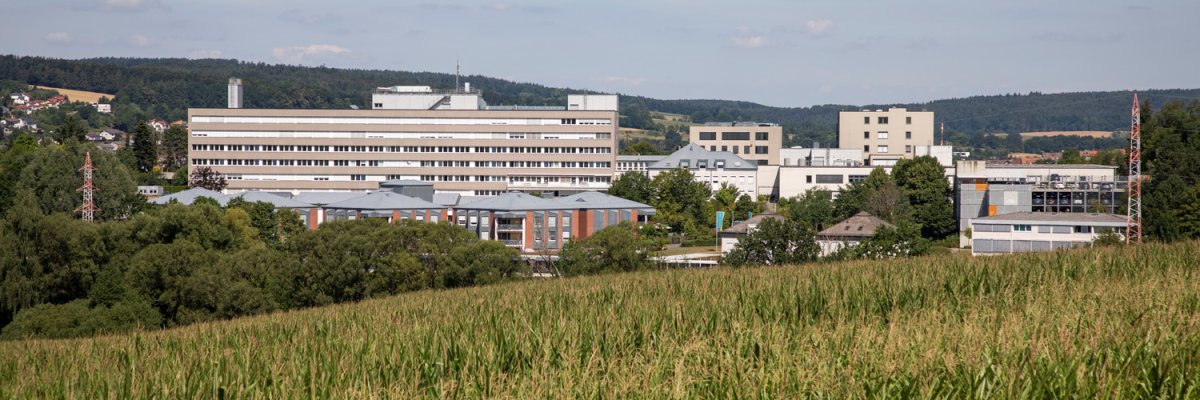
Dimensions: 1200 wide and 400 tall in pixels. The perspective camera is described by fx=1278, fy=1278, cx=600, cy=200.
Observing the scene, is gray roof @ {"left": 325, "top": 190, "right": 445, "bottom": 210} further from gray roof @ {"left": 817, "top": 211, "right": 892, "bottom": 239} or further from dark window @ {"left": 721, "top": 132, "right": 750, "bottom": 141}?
dark window @ {"left": 721, "top": 132, "right": 750, "bottom": 141}

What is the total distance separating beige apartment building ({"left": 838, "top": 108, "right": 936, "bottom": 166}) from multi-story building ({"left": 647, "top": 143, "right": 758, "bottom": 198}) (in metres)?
15.3

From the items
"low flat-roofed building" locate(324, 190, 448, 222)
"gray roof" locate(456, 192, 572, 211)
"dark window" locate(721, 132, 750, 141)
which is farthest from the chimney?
"dark window" locate(721, 132, 750, 141)

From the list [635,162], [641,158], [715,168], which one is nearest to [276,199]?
[715,168]

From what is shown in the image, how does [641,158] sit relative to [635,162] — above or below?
above

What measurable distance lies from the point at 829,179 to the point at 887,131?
3090cm

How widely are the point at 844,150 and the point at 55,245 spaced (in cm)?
10184

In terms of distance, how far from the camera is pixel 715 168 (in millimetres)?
153250

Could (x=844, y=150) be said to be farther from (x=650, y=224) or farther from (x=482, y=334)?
(x=482, y=334)

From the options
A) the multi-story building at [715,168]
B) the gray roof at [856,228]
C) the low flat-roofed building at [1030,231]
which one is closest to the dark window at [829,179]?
the multi-story building at [715,168]

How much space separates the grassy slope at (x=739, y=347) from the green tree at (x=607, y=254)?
3750 cm

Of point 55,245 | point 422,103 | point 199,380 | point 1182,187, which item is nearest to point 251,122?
point 422,103

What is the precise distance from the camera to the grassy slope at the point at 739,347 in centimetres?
1371

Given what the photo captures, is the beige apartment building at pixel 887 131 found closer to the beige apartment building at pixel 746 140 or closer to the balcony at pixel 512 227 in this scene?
the beige apartment building at pixel 746 140

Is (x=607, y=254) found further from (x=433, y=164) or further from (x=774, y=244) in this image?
(x=433, y=164)
